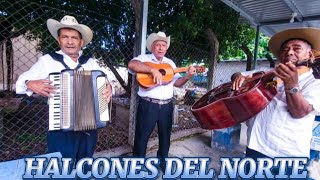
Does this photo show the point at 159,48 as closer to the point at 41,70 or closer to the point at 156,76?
the point at 156,76

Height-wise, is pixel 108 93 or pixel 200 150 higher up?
pixel 108 93

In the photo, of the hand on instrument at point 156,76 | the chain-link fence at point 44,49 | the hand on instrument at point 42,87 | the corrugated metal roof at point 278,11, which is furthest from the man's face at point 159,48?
the corrugated metal roof at point 278,11

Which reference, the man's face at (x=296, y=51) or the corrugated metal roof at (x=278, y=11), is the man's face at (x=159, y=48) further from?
the corrugated metal roof at (x=278, y=11)

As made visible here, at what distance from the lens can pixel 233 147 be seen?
3928 millimetres

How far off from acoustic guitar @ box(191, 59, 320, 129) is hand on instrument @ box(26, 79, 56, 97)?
1161 millimetres

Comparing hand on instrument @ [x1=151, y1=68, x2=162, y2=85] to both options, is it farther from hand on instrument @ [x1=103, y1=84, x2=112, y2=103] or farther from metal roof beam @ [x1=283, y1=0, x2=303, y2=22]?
metal roof beam @ [x1=283, y1=0, x2=303, y2=22]

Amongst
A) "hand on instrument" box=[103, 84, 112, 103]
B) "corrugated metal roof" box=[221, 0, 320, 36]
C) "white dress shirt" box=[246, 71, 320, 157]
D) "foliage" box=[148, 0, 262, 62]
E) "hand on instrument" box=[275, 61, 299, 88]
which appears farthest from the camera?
"corrugated metal roof" box=[221, 0, 320, 36]

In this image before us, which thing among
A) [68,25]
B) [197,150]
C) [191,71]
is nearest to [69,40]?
[68,25]

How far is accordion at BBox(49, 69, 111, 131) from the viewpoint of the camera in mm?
1873

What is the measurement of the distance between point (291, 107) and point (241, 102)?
0.35 m

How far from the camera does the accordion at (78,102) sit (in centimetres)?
187

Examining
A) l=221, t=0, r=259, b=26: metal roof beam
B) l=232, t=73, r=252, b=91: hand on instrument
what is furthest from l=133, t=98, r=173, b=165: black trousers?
l=221, t=0, r=259, b=26: metal roof beam

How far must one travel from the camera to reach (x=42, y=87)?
5.98 ft

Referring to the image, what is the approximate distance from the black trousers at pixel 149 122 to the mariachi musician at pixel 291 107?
111 centimetres
